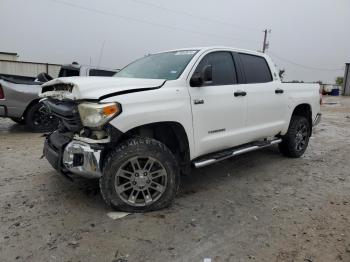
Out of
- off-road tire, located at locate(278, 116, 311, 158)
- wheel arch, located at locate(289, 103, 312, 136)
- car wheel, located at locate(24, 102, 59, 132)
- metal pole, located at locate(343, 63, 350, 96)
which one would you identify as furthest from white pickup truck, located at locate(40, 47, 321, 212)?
metal pole, located at locate(343, 63, 350, 96)

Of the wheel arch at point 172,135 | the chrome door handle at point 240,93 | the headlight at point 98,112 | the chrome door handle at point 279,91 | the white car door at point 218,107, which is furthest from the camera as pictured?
the chrome door handle at point 279,91

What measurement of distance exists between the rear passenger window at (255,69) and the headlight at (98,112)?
2334 mm

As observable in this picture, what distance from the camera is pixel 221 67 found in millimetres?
4293

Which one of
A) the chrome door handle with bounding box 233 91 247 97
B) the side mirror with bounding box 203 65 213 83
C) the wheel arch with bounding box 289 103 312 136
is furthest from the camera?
the wheel arch with bounding box 289 103 312 136

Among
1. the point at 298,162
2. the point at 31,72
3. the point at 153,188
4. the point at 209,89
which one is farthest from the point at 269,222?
the point at 31,72

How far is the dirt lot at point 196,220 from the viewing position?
2.73 meters

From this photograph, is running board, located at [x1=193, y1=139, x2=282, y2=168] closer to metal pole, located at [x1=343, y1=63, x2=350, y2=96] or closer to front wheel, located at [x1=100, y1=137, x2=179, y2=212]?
front wheel, located at [x1=100, y1=137, x2=179, y2=212]

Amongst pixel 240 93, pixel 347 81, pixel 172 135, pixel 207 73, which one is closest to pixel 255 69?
pixel 240 93

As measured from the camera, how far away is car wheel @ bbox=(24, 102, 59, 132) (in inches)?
291

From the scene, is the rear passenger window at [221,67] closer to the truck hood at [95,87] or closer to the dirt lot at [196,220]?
the truck hood at [95,87]

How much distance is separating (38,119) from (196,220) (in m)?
5.70

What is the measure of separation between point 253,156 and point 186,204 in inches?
105

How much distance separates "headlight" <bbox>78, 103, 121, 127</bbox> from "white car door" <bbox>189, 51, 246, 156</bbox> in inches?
40.5

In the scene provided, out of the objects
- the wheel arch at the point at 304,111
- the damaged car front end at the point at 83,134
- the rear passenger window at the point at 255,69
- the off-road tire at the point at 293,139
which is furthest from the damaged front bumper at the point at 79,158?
the wheel arch at the point at 304,111
